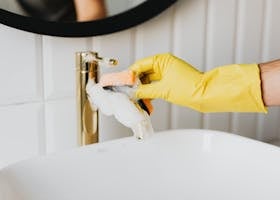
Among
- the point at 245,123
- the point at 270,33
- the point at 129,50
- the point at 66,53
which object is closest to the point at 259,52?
the point at 270,33

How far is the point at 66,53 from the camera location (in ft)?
3.01

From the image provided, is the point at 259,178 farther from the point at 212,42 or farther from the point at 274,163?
the point at 212,42

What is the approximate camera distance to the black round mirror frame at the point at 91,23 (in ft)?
2.76

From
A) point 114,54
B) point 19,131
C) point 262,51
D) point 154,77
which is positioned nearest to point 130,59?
point 114,54

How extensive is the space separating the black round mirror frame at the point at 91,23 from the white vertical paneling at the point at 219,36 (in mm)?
128

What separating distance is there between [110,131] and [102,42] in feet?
0.55

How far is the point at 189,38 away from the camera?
106cm

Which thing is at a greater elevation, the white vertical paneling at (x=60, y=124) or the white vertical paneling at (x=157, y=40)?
the white vertical paneling at (x=157, y=40)

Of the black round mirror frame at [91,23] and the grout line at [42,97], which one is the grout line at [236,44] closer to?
the black round mirror frame at [91,23]

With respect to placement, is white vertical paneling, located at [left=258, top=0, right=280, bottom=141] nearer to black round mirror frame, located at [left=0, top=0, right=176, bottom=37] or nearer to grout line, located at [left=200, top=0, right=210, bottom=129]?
grout line, located at [left=200, top=0, right=210, bottom=129]

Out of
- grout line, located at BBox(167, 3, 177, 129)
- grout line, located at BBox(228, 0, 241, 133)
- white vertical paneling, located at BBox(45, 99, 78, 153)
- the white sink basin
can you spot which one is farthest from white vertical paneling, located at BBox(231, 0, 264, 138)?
white vertical paneling, located at BBox(45, 99, 78, 153)

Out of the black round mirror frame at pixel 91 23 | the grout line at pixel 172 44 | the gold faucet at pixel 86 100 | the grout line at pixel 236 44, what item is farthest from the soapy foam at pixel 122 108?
the grout line at pixel 236 44

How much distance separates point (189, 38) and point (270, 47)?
0.76 ft

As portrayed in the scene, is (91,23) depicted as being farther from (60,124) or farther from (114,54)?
(60,124)
